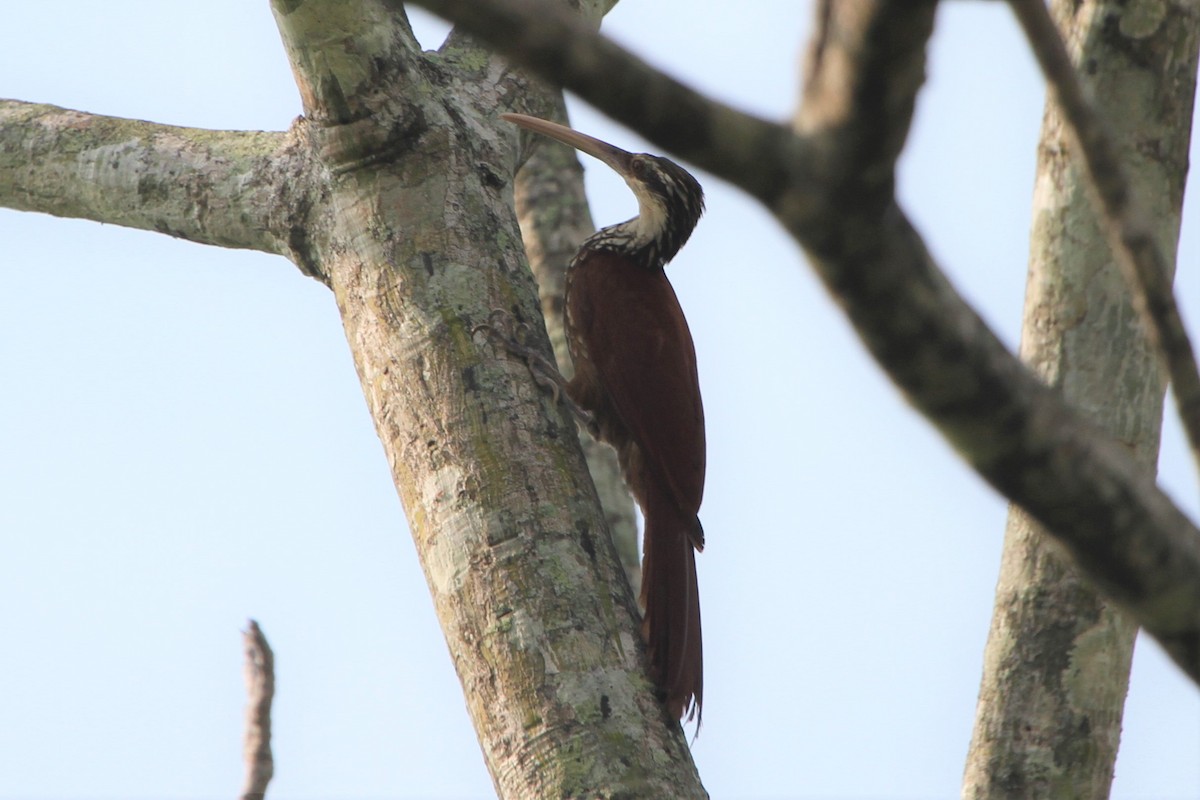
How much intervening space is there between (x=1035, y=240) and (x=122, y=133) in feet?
7.79

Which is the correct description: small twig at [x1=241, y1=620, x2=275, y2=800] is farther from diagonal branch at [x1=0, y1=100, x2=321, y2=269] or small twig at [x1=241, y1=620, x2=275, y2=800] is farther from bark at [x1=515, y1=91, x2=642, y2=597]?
bark at [x1=515, y1=91, x2=642, y2=597]

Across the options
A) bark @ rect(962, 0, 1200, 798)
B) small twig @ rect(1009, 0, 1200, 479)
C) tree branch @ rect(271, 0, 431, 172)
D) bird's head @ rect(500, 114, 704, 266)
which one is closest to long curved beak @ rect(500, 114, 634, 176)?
bird's head @ rect(500, 114, 704, 266)

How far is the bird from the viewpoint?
3.43m

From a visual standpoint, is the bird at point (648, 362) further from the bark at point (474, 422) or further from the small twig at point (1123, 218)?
the small twig at point (1123, 218)

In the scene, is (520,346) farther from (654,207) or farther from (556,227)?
(556,227)

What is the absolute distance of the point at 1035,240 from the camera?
2.46 meters

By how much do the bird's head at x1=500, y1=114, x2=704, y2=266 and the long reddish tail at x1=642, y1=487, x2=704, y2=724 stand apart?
1121 mm

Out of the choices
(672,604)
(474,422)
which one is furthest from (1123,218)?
(672,604)

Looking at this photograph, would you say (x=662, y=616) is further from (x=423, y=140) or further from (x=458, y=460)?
(x=423, y=140)

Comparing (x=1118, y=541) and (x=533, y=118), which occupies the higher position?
(x=533, y=118)

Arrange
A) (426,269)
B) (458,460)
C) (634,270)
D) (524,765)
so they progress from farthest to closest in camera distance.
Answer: (634,270) → (426,269) → (458,460) → (524,765)

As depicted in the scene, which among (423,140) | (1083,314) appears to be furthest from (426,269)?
(1083,314)

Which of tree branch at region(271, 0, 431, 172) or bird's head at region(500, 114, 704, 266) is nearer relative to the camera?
tree branch at region(271, 0, 431, 172)

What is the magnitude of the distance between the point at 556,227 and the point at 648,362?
1.75 meters
